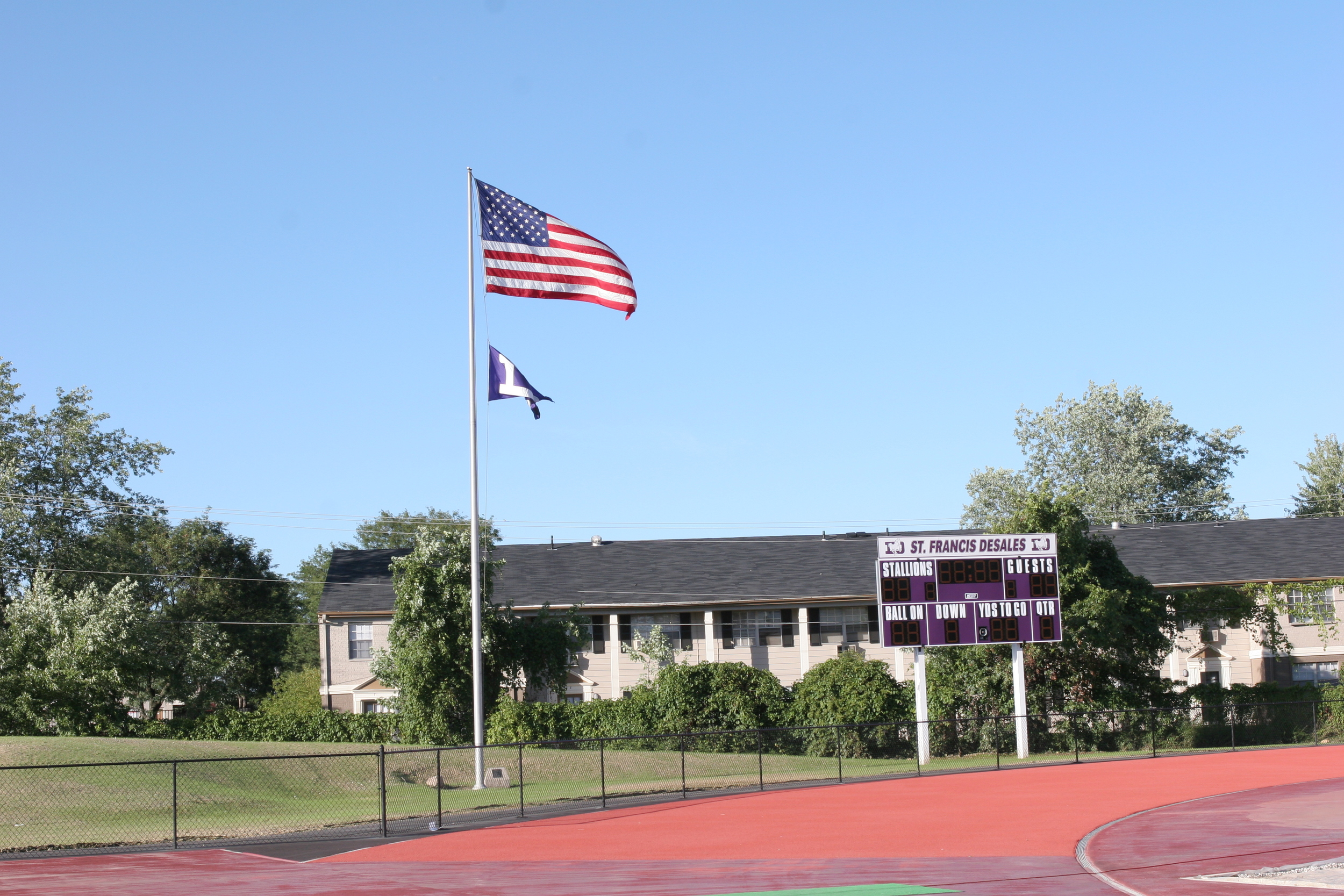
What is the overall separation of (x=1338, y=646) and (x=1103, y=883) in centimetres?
Result: 4143

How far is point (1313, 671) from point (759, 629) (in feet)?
72.1

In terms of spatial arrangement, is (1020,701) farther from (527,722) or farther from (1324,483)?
(1324,483)

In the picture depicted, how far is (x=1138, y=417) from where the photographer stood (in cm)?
8169

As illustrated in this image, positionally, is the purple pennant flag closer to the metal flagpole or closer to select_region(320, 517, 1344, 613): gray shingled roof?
the metal flagpole

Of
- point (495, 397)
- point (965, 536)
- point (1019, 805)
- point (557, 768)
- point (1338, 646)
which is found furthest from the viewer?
point (1338, 646)


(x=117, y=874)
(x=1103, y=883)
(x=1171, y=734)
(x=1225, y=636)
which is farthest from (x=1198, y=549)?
(x=117, y=874)

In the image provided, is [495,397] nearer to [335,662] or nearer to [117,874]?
[117,874]

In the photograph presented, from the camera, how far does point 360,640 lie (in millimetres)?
54219

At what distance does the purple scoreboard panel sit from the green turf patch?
61.6 ft

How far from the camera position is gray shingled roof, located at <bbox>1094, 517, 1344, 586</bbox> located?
171 ft

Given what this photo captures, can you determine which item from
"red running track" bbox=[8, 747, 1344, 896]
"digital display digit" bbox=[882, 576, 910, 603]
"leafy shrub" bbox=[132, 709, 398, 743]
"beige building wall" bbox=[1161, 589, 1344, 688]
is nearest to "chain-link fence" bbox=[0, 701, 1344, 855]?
"red running track" bbox=[8, 747, 1344, 896]

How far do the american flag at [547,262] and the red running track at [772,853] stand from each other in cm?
1086

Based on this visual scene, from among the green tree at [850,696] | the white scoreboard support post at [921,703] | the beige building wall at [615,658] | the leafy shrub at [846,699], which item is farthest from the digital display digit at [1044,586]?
the beige building wall at [615,658]

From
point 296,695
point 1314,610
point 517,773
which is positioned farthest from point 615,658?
point 1314,610
